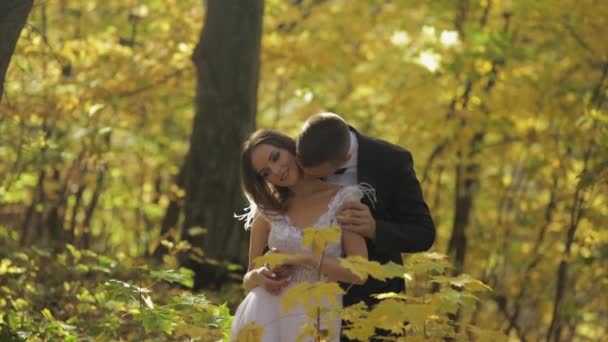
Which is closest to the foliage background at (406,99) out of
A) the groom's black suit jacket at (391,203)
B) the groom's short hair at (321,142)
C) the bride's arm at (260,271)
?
the groom's black suit jacket at (391,203)

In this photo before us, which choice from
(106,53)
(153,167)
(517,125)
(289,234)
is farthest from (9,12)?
(153,167)

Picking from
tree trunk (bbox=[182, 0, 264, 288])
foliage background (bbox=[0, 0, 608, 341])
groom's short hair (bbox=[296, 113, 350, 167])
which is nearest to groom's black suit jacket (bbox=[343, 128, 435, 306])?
groom's short hair (bbox=[296, 113, 350, 167])

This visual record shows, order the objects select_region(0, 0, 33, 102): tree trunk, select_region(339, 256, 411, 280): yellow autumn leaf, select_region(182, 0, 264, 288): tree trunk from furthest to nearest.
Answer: select_region(182, 0, 264, 288): tree trunk < select_region(0, 0, 33, 102): tree trunk < select_region(339, 256, 411, 280): yellow autumn leaf

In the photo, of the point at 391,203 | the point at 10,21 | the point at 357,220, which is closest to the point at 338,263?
→ the point at 357,220

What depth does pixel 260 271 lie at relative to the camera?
11.8 ft

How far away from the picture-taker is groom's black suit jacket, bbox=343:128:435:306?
3.79m

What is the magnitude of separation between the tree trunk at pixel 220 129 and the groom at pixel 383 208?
343cm

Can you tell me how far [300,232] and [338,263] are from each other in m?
0.25

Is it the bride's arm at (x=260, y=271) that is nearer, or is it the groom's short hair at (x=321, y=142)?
the groom's short hair at (x=321, y=142)

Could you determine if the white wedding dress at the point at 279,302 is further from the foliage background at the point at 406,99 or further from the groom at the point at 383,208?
the foliage background at the point at 406,99

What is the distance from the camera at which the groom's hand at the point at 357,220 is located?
3557 millimetres

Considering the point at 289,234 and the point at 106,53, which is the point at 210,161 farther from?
the point at 289,234

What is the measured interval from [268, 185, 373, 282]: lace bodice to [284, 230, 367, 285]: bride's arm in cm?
5

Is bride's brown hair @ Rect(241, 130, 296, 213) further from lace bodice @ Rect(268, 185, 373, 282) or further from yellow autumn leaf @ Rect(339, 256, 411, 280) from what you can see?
yellow autumn leaf @ Rect(339, 256, 411, 280)
